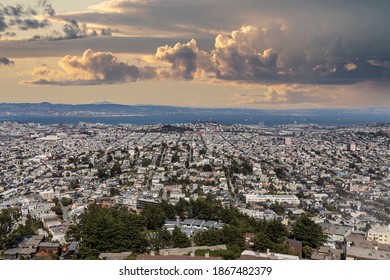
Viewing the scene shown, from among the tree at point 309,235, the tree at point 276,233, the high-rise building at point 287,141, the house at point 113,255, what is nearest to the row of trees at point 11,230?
the house at point 113,255

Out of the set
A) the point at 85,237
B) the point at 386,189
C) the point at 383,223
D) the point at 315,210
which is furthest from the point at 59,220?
the point at 386,189

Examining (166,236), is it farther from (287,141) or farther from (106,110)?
(287,141)

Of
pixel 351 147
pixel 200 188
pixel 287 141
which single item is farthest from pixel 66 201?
pixel 351 147

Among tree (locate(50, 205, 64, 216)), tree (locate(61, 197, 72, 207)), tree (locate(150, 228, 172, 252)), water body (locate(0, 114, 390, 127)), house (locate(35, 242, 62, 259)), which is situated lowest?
tree (locate(50, 205, 64, 216))

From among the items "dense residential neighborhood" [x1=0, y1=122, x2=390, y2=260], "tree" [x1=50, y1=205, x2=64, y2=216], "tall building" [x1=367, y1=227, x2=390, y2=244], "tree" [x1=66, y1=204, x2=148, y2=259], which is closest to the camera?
"tree" [x1=66, y1=204, x2=148, y2=259]

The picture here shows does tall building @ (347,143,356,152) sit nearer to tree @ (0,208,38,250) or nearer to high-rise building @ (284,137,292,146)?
high-rise building @ (284,137,292,146)

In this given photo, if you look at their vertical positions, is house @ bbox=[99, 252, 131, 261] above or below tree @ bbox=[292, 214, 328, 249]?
above

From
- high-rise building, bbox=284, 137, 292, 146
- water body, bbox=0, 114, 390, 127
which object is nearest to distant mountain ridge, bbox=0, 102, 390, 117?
water body, bbox=0, 114, 390, 127
